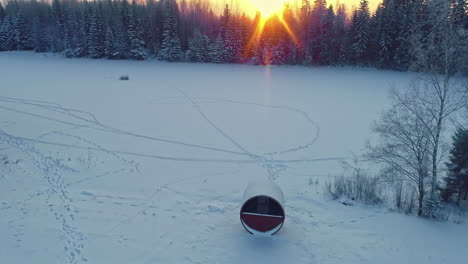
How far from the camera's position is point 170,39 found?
51.1m

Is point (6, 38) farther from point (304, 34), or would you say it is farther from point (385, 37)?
point (385, 37)

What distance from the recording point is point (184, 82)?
3459 centimetres

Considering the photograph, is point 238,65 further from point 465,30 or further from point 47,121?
point 465,30

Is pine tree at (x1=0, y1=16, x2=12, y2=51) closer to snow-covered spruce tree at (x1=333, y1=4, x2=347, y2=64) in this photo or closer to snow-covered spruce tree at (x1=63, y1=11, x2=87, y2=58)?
snow-covered spruce tree at (x1=63, y1=11, x2=87, y2=58)

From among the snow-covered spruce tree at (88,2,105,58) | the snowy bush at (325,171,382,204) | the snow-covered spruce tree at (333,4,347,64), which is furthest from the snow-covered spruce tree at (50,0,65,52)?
the snowy bush at (325,171,382,204)

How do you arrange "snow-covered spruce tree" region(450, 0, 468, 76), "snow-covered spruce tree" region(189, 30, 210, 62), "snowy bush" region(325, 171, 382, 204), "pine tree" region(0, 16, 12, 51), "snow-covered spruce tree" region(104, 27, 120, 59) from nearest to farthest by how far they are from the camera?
"snow-covered spruce tree" region(450, 0, 468, 76)
"snowy bush" region(325, 171, 382, 204)
"snow-covered spruce tree" region(189, 30, 210, 62)
"snow-covered spruce tree" region(104, 27, 120, 59)
"pine tree" region(0, 16, 12, 51)

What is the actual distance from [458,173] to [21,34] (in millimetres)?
75369

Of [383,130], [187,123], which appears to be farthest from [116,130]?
[383,130]

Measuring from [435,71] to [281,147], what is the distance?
8440 mm

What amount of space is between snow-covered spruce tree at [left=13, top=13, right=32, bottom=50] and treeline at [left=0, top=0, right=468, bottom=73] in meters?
0.17

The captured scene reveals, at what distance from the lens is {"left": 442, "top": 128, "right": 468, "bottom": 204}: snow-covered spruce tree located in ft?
32.8

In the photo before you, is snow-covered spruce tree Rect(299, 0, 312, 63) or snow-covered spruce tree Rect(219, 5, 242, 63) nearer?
snow-covered spruce tree Rect(299, 0, 312, 63)

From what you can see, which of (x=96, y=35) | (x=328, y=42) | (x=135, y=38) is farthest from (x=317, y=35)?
(x=96, y=35)

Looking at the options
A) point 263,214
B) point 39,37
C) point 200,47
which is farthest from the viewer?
point 39,37
